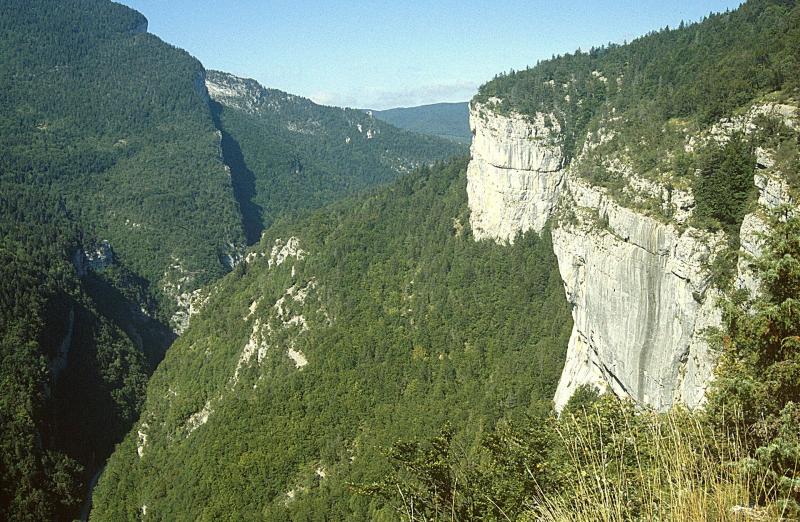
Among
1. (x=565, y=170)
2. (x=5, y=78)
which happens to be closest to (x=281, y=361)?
(x=565, y=170)

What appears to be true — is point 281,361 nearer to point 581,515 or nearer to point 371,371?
point 371,371

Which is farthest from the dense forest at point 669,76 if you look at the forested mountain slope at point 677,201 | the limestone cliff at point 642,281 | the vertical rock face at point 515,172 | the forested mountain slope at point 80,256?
the forested mountain slope at point 80,256

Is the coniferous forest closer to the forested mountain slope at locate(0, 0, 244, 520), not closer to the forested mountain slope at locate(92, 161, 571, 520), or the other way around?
the forested mountain slope at locate(92, 161, 571, 520)

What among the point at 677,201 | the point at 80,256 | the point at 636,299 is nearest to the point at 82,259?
the point at 80,256

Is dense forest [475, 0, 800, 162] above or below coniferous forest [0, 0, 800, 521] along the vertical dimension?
above

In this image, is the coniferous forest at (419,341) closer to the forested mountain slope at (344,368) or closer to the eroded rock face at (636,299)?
the forested mountain slope at (344,368)

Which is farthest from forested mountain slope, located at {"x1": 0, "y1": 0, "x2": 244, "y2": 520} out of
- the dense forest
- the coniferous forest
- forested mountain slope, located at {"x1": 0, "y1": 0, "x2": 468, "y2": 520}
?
the dense forest

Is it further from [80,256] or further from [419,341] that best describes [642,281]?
[80,256]
